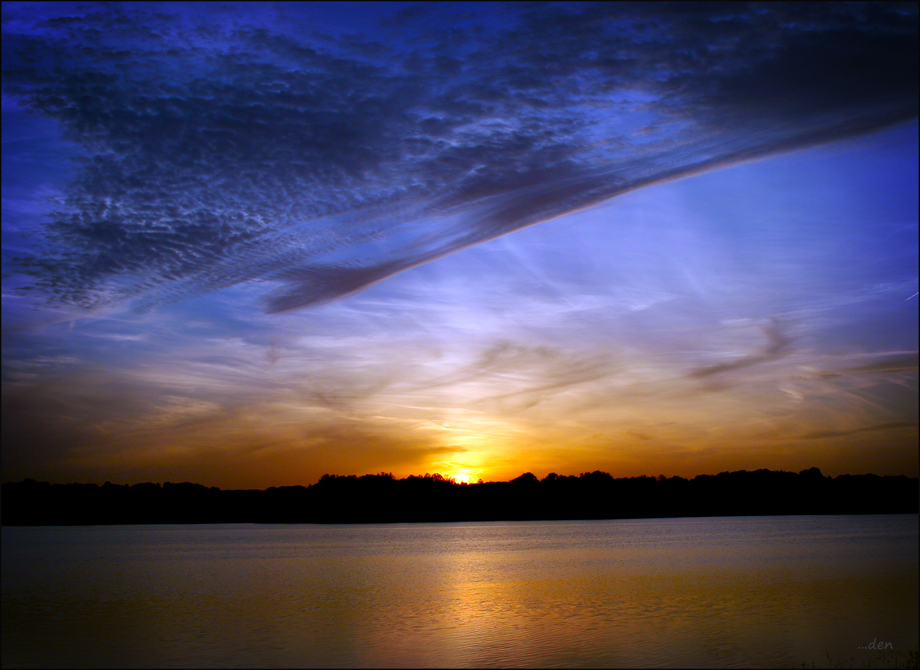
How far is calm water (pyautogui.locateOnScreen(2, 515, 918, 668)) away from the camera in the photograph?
2044 cm

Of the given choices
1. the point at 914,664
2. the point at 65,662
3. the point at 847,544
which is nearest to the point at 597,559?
the point at 847,544

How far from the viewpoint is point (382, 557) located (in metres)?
66.3

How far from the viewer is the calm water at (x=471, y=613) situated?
20.4m

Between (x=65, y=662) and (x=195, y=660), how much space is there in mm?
4066

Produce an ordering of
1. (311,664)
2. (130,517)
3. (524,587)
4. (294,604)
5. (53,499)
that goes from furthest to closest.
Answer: (130,517), (53,499), (524,587), (294,604), (311,664)

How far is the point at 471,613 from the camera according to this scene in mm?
28438

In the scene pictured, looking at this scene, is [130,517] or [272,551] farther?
[130,517]

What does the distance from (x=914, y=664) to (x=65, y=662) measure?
23.9m

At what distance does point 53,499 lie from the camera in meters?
164

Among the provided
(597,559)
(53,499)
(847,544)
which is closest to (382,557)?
(597,559)

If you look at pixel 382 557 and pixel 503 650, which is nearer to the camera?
pixel 503 650

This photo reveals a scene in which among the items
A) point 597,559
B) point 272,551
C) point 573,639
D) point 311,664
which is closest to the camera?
point 311,664

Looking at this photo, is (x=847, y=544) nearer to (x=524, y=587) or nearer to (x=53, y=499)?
(x=524, y=587)

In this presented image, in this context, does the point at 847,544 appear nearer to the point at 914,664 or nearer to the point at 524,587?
the point at 524,587
